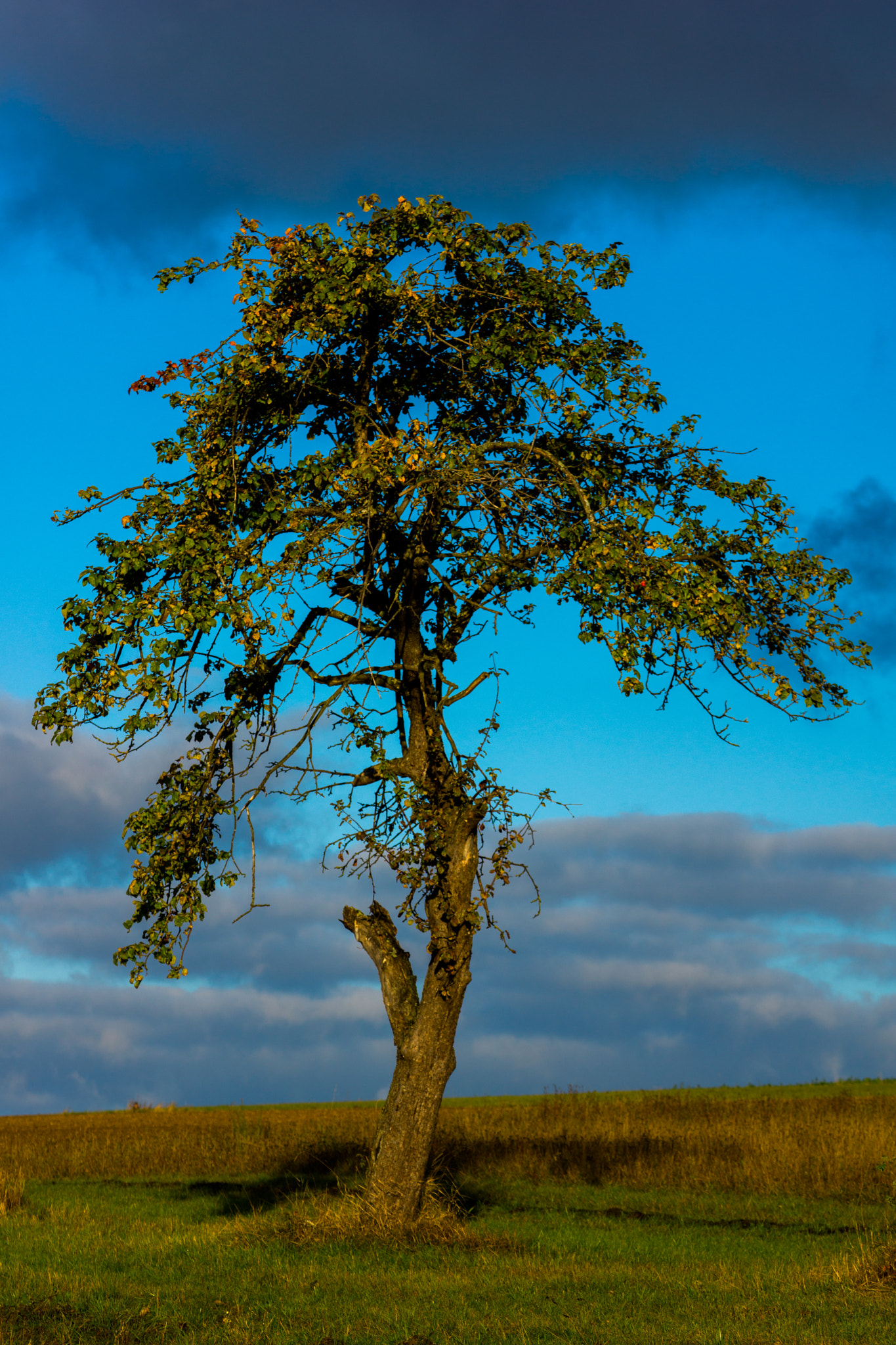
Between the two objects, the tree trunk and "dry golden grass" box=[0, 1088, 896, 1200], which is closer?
the tree trunk

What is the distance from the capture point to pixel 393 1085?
54.6 ft

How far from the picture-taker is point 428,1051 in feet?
53.3

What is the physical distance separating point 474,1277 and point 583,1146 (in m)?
12.4

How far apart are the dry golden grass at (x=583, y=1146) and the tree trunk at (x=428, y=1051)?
2.44 m

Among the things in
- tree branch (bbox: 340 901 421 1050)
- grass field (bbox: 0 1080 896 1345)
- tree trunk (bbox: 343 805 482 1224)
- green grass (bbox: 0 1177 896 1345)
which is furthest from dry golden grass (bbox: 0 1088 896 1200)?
tree branch (bbox: 340 901 421 1050)

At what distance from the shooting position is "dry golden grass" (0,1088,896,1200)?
22.2 meters

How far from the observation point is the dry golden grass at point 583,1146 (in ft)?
72.8

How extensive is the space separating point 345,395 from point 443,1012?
33.8ft

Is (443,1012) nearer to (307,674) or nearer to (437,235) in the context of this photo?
(307,674)

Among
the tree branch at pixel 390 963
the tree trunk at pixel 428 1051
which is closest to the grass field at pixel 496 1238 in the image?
the tree trunk at pixel 428 1051

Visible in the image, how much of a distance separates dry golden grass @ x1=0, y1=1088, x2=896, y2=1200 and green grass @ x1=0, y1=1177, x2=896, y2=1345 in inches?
80.1

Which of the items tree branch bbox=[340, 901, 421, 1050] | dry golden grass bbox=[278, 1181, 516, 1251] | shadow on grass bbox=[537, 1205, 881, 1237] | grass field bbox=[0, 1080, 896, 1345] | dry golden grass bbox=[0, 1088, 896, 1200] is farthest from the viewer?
dry golden grass bbox=[0, 1088, 896, 1200]

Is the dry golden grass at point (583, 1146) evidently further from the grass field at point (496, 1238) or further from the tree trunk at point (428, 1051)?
the tree trunk at point (428, 1051)

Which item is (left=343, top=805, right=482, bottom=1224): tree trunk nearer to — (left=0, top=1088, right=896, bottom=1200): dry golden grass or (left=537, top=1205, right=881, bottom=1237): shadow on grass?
(left=0, top=1088, right=896, bottom=1200): dry golden grass
